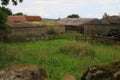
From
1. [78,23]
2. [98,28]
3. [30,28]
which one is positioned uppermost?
[30,28]

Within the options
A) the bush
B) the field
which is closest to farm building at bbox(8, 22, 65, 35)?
the bush

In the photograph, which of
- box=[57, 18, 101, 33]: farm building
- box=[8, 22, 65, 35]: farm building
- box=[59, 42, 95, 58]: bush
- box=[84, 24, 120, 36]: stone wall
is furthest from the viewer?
box=[57, 18, 101, 33]: farm building

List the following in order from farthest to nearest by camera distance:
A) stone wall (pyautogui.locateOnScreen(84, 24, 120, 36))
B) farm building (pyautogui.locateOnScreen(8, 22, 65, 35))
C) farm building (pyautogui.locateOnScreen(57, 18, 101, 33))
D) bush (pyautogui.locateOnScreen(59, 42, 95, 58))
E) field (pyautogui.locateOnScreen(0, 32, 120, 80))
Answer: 1. farm building (pyautogui.locateOnScreen(57, 18, 101, 33))
2. stone wall (pyautogui.locateOnScreen(84, 24, 120, 36))
3. farm building (pyautogui.locateOnScreen(8, 22, 65, 35))
4. bush (pyautogui.locateOnScreen(59, 42, 95, 58))
5. field (pyautogui.locateOnScreen(0, 32, 120, 80))

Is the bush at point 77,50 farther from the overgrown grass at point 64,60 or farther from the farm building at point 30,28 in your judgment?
the farm building at point 30,28

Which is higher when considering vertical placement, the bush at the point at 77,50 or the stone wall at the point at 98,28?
the bush at the point at 77,50

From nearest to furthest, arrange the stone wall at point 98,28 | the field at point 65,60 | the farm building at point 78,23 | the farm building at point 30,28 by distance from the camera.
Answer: the field at point 65,60, the farm building at point 30,28, the stone wall at point 98,28, the farm building at point 78,23

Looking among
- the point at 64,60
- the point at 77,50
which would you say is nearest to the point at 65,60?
the point at 64,60

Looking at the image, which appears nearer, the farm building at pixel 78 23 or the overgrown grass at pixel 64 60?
the overgrown grass at pixel 64 60

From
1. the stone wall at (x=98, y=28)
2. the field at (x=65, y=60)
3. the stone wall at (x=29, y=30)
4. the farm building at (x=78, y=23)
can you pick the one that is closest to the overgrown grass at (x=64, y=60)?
the field at (x=65, y=60)

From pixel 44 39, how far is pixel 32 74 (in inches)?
1254

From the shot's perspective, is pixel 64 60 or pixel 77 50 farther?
pixel 77 50

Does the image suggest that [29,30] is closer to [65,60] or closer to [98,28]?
[98,28]

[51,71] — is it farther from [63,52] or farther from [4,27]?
[4,27]

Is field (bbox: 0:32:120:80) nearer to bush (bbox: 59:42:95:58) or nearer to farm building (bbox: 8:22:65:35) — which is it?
bush (bbox: 59:42:95:58)
